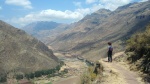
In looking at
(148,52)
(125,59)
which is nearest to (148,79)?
(148,52)

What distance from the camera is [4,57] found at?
189375 mm

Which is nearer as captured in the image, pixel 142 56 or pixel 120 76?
pixel 120 76

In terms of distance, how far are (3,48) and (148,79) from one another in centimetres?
18017

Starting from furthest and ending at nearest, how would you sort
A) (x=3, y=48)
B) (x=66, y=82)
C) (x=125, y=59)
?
(x=3, y=48), (x=66, y=82), (x=125, y=59)

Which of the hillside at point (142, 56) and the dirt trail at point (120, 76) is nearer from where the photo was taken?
the dirt trail at point (120, 76)

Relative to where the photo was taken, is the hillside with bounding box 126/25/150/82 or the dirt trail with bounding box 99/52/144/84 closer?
the dirt trail with bounding box 99/52/144/84

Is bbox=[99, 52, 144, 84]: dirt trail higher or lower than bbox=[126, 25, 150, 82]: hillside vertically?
lower

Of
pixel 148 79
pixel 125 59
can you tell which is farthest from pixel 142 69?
pixel 125 59

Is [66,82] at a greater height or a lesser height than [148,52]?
lesser

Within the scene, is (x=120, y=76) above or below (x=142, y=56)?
below

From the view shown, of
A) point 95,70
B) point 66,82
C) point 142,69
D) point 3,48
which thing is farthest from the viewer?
point 3,48

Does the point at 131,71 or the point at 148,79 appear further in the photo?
the point at 131,71

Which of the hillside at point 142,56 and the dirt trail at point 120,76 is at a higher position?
the hillside at point 142,56

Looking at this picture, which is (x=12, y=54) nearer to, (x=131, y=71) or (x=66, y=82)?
(x=66, y=82)
